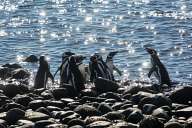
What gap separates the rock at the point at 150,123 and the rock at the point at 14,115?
310 cm

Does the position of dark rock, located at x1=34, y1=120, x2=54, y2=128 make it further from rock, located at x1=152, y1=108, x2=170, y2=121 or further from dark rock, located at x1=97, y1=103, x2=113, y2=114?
rock, located at x1=152, y1=108, x2=170, y2=121

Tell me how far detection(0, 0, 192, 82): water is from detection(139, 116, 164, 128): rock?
8536 millimetres

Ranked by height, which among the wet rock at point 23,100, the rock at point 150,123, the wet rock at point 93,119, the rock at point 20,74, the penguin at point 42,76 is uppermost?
the rock at point 150,123

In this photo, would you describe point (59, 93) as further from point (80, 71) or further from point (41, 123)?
point (41, 123)

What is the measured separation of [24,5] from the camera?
40875mm

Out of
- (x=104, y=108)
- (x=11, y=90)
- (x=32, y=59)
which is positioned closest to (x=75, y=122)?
(x=104, y=108)

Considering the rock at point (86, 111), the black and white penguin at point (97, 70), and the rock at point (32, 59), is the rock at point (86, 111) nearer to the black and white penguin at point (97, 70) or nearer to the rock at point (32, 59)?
the black and white penguin at point (97, 70)

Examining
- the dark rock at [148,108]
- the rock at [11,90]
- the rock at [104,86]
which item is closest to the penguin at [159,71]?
the rock at [104,86]

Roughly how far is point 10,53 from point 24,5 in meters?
13.3

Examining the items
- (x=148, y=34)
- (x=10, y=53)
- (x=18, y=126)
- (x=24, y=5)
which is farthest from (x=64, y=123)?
(x=24, y=5)

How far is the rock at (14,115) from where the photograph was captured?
49.6ft

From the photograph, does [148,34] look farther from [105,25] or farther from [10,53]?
[10,53]

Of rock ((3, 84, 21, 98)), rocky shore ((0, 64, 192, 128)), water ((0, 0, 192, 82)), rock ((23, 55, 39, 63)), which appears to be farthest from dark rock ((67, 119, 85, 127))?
rock ((23, 55, 39, 63))

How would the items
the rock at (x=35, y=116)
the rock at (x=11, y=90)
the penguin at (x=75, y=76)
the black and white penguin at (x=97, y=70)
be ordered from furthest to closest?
the black and white penguin at (x=97, y=70), the penguin at (x=75, y=76), the rock at (x=11, y=90), the rock at (x=35, y=116)
